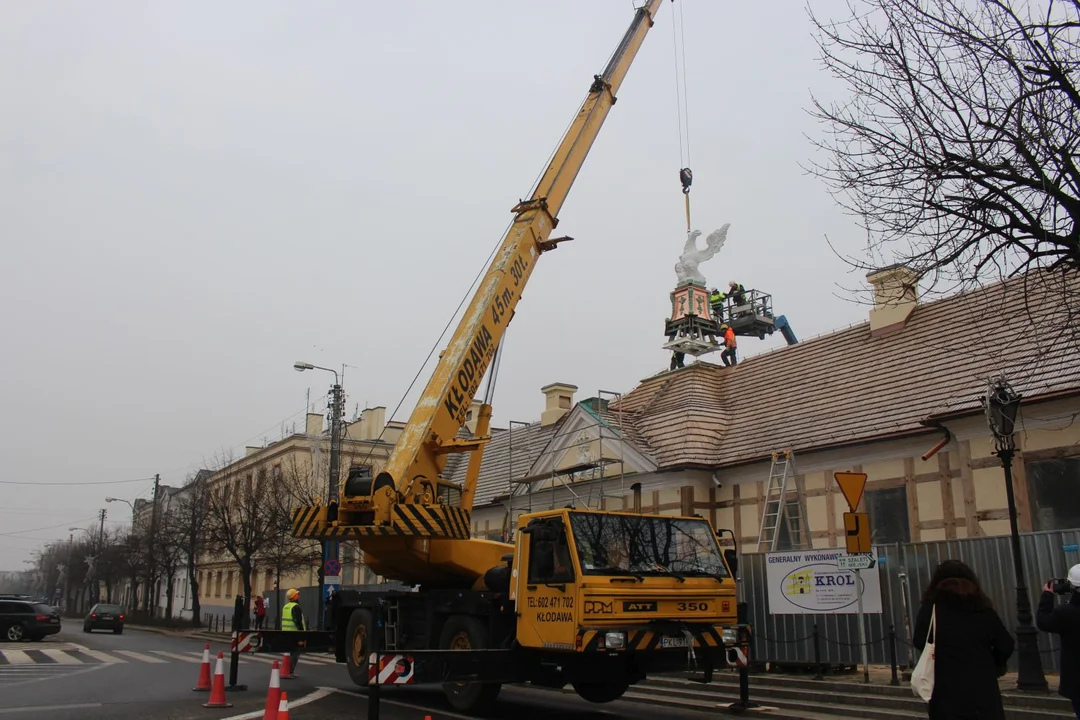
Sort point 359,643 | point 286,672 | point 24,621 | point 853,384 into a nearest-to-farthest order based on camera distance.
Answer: point 359,643
point 286,672
point 853,384
point 24,621

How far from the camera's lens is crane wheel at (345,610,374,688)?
12859 millimetres

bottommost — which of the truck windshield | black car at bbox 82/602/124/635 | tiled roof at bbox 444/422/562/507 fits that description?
black car at bbox 82/602/124/635

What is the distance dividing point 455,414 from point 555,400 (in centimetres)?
1951

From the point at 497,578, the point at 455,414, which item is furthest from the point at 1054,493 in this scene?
the point at 455,414

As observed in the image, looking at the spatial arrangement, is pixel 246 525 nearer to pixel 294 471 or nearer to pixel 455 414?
pixel 294 471

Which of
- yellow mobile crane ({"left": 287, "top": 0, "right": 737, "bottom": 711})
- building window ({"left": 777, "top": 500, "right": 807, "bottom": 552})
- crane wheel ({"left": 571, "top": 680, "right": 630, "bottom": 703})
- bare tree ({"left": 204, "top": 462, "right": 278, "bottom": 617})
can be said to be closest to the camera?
yellow mobile crane ({"left": 287, "top": 0, "right": 737, "bottom": 711})

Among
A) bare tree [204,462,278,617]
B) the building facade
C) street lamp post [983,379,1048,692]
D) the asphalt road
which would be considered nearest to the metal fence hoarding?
street lamp post [983,379,1048,692]

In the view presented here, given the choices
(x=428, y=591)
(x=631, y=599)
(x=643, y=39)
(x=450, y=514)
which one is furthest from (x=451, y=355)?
(x=643, y=39)

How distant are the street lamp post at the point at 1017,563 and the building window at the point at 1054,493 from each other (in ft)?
10.5

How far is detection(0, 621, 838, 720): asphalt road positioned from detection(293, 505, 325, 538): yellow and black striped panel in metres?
2.23

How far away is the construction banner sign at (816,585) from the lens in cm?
1367

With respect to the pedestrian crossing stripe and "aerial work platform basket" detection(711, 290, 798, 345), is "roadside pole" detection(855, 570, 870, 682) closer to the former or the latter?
the pedestrian crossing stripe

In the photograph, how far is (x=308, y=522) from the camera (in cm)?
1240

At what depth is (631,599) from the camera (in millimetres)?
9641
